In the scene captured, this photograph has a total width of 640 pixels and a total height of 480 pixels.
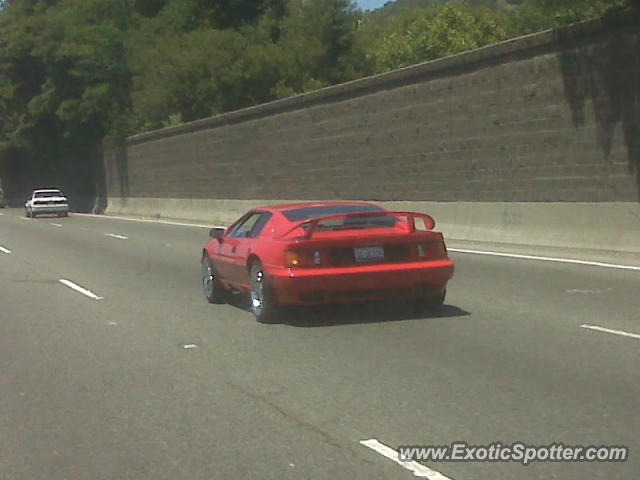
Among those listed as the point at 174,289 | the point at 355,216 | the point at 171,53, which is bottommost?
the point at 174,289

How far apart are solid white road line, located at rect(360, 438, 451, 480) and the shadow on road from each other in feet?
18.2

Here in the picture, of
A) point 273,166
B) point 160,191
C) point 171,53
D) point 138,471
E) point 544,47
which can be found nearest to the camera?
point 138,471

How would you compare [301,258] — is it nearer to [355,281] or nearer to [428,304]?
[355,281]

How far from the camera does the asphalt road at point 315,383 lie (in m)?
7.12

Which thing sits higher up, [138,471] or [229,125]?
[229,125]

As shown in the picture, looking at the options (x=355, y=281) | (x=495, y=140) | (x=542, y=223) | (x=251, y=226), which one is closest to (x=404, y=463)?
(x=355, y=281)

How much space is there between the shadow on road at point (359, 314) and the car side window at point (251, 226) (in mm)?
1070

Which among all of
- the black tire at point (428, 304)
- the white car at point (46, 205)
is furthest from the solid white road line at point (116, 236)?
the white car at point (46, 205)

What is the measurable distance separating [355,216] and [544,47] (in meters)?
10.6

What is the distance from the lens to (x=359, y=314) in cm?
1358

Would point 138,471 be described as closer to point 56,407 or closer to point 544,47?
point 56,407

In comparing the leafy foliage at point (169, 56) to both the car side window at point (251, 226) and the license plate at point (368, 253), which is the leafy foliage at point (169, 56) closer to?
the car side window at point (251, 226)

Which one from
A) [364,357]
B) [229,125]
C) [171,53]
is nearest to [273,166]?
[229,125]

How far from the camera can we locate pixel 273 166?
3753 centimetres
